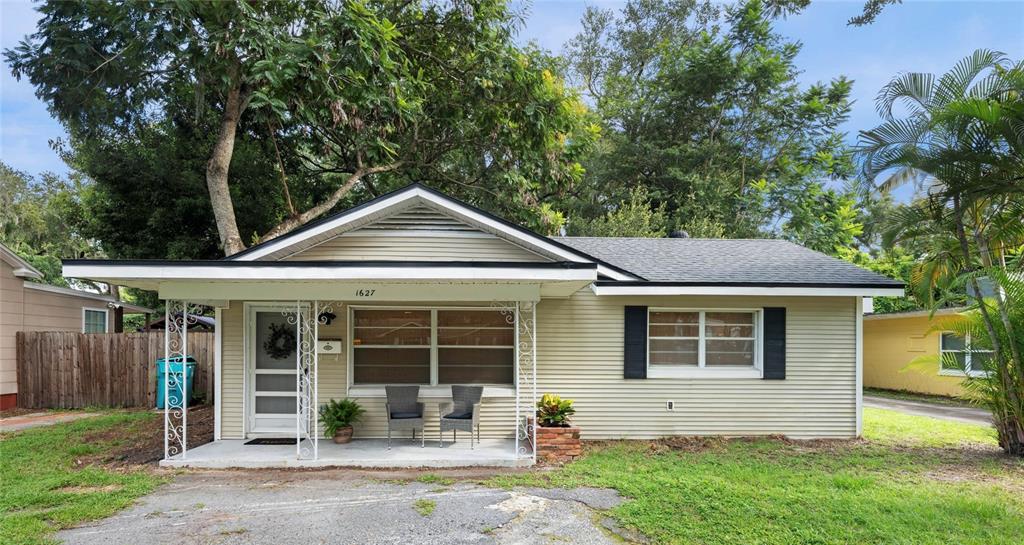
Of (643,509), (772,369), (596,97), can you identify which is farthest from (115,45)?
(596,97)

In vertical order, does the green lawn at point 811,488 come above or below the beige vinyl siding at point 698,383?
below

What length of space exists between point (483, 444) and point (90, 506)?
4561mm

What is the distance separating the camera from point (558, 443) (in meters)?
7.33

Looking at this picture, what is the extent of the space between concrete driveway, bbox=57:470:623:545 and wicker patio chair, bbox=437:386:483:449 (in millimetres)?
1304

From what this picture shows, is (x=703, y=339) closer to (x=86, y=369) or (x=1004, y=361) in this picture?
(x=1004, y=361)

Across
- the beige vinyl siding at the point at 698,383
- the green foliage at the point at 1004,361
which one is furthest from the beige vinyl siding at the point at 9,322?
the green foliage at the point at 1004,361

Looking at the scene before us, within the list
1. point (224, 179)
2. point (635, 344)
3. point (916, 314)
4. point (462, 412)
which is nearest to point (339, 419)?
point (462, 412)

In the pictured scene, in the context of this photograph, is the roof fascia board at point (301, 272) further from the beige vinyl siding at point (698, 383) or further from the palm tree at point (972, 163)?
the palm tree at point (972, 163)

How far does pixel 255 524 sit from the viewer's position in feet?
16.3

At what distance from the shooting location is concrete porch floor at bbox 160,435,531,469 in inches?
271

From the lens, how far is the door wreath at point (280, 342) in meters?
8.37

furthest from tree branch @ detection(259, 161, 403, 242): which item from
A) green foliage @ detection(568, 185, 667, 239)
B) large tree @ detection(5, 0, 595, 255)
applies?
green foliage @ detection(568, 185, 667, 239)

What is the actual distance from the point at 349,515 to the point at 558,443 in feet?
10.1

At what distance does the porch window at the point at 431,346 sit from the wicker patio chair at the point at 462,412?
23.1 inches
